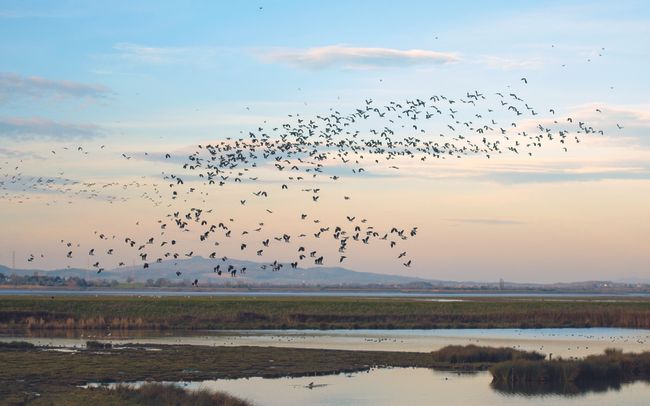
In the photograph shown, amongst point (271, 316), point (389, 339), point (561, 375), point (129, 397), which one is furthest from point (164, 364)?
point (271, 316)

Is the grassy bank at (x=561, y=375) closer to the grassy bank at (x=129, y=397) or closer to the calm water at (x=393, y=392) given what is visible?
the calm water at (x=393, y=392)

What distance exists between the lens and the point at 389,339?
72.2 meters

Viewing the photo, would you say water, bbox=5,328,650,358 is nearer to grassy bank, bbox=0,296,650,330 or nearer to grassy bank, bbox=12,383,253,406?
grassy bank, bbox=0,296,650,330

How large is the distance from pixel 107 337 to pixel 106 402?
3490 centimetres

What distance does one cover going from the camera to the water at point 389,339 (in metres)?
64.3

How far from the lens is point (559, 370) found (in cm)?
4809

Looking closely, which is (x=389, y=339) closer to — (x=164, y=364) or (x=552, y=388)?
(x=164, y=364)

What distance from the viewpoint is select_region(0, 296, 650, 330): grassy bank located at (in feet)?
278

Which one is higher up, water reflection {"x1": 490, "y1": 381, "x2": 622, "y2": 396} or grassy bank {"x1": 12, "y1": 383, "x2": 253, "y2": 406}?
grassy bank {"x1": 12, "y1": 383, "x2": 253, "y2": 406}

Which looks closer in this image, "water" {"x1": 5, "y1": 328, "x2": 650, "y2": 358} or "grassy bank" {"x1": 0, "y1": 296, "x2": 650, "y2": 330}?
"water" {"x1": 5, "y1": 328, "x2": 650, "y2": 358}

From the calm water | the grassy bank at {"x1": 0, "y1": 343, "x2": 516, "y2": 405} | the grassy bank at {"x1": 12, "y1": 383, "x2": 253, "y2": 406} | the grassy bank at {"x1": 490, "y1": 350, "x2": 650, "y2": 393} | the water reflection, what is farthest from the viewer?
the grassy bank at {"x1": 490, "y1": 350, "x2": 650, "y2": 393}

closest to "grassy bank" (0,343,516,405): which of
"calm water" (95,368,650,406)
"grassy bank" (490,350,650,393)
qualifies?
"calm water" (95,368,650,406)

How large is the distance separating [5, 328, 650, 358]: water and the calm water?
1332 centimetres

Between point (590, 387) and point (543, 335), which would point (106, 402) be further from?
point (543, 335)
